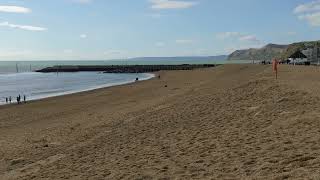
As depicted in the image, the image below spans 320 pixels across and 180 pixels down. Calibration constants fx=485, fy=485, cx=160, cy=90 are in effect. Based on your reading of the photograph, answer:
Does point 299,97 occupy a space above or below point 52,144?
above

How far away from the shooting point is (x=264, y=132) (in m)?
11.7

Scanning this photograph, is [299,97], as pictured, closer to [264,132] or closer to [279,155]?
[264,132]

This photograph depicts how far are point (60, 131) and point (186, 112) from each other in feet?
16.0

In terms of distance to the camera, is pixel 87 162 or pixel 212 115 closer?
pixel 87 162

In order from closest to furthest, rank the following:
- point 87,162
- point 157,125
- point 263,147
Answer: point 263,147
point 87,162
point 157,125

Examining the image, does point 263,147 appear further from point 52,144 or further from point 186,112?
point 186,112

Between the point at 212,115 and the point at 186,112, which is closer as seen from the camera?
the point at 212,115

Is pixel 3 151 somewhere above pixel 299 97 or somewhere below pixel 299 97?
below

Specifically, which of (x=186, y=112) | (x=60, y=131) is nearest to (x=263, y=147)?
(x=186, y=112)

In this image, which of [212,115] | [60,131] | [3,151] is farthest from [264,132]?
[60,131]

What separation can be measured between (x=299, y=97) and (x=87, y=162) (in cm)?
914

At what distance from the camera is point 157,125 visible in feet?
52.6

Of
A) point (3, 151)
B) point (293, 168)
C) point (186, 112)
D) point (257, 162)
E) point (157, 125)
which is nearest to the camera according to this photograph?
point (293, 168)

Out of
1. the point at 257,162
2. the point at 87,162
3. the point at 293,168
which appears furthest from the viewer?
the point at 87,162
